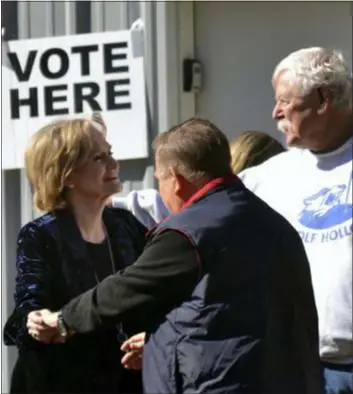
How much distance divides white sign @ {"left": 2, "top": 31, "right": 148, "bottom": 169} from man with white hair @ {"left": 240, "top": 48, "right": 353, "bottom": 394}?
1.11 meters

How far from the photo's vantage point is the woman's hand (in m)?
3.09

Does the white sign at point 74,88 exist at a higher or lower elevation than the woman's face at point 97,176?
higher

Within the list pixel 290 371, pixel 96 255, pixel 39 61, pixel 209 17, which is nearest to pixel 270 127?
pixel 209 17

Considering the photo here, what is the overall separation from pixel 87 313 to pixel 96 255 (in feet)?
1.45

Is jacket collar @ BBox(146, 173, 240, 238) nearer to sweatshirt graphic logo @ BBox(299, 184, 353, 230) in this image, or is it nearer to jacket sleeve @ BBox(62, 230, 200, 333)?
jacket sleeve @ BBox(62, 230, 200, 333)

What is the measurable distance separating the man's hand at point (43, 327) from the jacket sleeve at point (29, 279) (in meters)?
0.05

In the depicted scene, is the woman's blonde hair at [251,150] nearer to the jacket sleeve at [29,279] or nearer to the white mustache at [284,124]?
the white mustache at [284,124]

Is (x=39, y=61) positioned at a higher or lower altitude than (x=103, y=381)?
higher

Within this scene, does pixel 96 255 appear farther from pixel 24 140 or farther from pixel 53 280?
pixel 24 140

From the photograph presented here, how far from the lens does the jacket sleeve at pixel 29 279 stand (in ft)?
10.8

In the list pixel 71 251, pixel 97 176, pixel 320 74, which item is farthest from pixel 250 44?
pixel 71 251

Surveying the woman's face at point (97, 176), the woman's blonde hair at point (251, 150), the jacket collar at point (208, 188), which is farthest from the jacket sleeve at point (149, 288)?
the woman's blonde hair at point (251, 150)

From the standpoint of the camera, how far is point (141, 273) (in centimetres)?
288

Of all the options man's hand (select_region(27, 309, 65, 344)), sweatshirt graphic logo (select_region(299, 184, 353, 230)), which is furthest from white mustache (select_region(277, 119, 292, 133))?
man's hand (select_region(27, 309, 65, 344))
